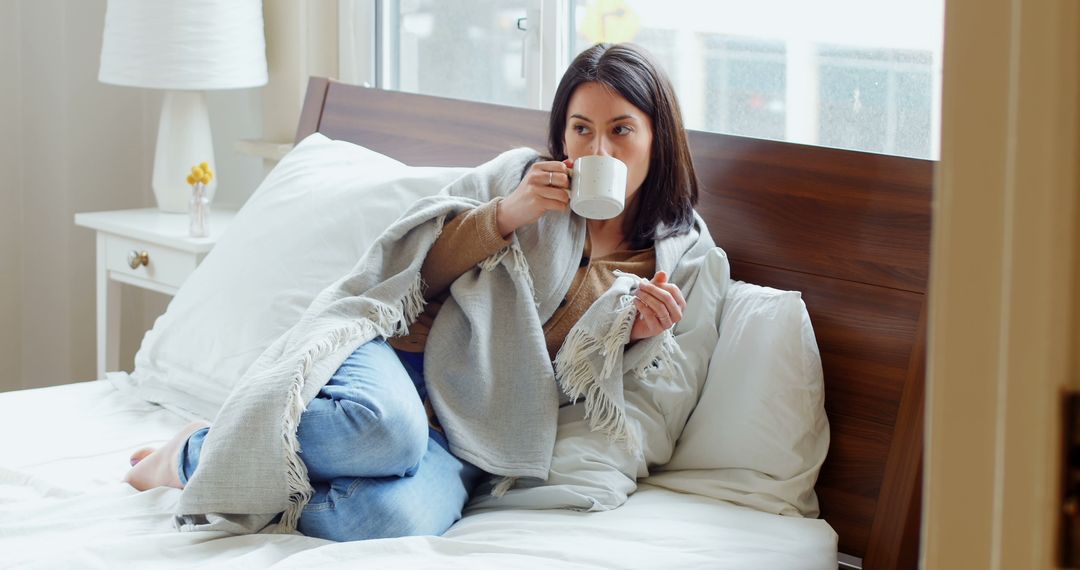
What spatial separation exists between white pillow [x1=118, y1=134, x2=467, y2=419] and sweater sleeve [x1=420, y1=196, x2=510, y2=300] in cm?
20

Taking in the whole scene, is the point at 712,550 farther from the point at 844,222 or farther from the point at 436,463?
the point at 844,222

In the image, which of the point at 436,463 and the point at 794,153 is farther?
the point at 794,153

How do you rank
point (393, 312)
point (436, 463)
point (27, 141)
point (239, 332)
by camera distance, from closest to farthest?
point (436, 463), point (393, 312), point (239, 332), point (27, 141)

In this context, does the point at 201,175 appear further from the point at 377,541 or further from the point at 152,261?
the point at 377,541

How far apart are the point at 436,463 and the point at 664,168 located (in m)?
0.60

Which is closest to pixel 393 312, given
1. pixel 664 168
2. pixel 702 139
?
pixel 664 168

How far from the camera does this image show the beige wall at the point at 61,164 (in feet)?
9.73

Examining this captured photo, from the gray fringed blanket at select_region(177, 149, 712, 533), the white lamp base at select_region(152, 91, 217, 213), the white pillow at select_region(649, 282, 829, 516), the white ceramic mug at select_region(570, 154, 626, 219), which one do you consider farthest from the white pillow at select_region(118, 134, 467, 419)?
the white lamp base at select_region(152, 91, 217, 213)

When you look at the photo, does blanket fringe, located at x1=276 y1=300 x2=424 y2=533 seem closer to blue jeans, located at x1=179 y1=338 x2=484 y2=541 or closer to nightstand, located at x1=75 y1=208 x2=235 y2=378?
blue jeans, located at x1=179 y1=338 x2=484 y2=541

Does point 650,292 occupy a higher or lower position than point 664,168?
lower

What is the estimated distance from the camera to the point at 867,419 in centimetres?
163

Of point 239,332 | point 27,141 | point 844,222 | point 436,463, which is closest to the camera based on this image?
point 436,463

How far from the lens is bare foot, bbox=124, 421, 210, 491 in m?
1.55

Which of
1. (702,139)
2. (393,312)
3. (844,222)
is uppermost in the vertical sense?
(702,139)
